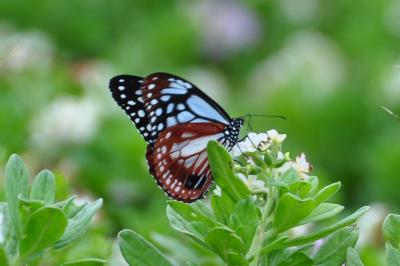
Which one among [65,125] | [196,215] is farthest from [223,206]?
[65,125]

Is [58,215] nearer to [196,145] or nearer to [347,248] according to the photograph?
[347,248]

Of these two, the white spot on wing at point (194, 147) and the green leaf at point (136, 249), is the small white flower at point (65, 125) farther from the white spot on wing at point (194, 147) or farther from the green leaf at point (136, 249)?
the green leaf at point (136, 249)

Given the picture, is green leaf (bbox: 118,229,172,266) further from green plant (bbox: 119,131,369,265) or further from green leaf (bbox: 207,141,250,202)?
green leaf (bbox: 207,141,250,202)

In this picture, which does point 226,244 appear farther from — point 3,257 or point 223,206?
point 3,257

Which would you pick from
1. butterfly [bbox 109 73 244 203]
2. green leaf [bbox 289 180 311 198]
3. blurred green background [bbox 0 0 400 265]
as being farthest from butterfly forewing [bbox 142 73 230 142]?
green leaf [bbox 289 180 311 198]

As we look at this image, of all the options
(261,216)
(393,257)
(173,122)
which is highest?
(173,122)

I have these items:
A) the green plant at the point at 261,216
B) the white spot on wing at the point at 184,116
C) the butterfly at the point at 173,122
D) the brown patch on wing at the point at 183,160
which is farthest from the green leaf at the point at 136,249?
the white spot on wing at the point at 184,116

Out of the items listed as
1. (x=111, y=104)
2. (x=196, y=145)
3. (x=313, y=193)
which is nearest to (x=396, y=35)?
(x=111, y=104)
